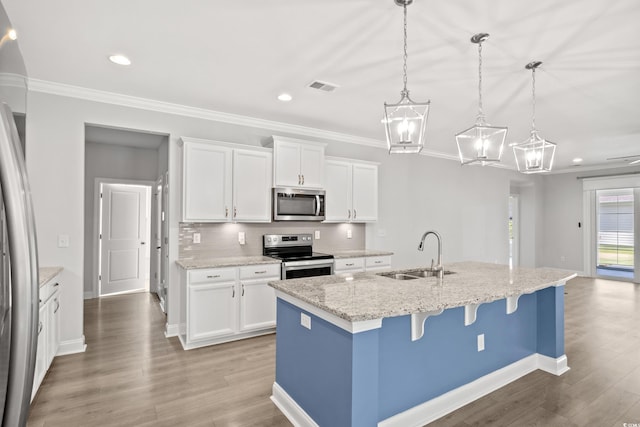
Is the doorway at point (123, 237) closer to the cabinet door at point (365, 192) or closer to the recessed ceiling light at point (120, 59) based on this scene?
the recessed ceiling light at point (120, 59)

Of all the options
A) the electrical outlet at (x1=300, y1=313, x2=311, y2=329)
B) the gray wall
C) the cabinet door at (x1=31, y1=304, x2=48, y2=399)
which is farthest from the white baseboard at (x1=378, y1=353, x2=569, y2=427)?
the gray wall

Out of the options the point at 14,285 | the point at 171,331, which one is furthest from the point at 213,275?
the point at 14,285

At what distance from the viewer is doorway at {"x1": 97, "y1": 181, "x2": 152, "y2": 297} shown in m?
5.97

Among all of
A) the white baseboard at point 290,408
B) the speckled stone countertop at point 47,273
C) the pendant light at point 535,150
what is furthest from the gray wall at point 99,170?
the pendant light at point 535,150

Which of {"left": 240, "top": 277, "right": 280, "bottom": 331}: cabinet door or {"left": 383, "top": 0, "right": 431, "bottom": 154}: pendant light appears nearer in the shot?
{"left": 383, "top": 0, "right": 431, "bottom": 154}: pendant light

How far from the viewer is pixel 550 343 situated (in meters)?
3.10

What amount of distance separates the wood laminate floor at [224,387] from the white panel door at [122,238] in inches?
80.8

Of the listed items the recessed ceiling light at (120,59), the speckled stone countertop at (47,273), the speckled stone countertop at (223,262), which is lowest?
the speckled stone countertop at (223,262)

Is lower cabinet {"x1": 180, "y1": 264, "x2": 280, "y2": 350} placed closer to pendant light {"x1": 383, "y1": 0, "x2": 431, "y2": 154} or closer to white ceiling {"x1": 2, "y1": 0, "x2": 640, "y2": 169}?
white ceiling {"x1": 2, "y1": 0, "x2": 640, "y2": 169}

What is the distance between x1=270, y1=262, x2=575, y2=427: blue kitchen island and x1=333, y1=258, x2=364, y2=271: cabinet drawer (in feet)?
5.34

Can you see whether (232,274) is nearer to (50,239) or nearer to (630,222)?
(50,239)

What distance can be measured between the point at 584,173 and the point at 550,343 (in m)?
7.00

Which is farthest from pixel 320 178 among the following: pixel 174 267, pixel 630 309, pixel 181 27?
pixel 630 309

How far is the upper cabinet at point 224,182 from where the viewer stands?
3797mm
